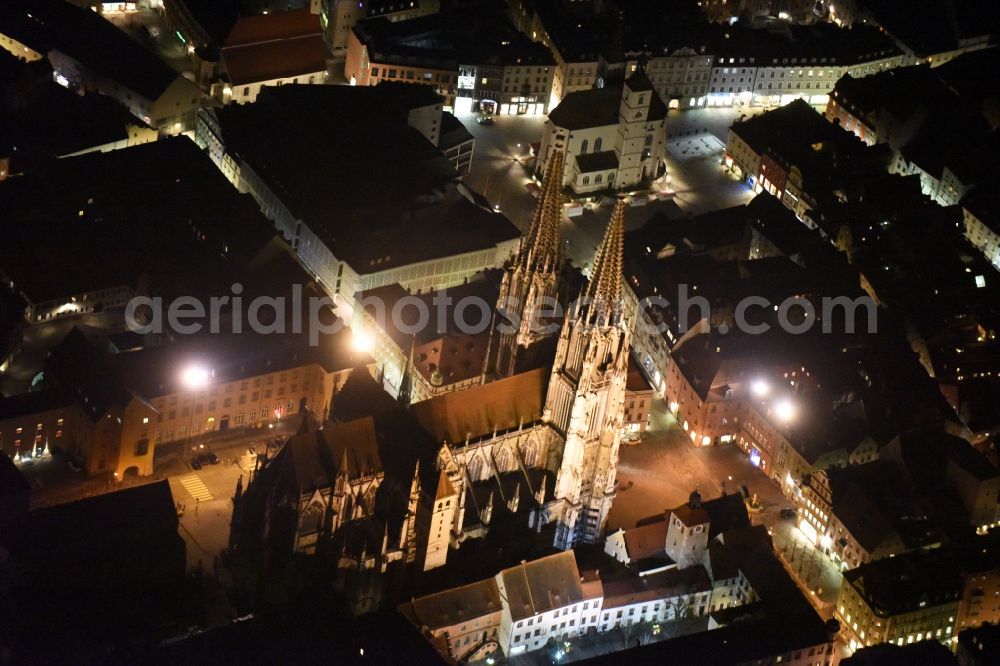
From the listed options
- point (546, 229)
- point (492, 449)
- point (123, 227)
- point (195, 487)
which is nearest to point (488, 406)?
point (492, 449)

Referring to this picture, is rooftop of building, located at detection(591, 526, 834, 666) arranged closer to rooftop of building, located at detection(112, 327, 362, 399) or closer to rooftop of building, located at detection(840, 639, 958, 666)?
rooftop of building, located at detection(840, 639, 958, 666)

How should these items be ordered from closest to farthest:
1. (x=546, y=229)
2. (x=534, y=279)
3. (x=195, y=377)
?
(x=546, y=229)
(x=534, y=279)
(x=195, y=377)

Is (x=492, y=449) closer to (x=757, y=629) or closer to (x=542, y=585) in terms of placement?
(x=542, y=585)

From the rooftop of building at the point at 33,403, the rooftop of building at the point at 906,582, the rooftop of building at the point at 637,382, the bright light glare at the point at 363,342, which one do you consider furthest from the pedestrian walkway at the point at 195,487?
the rooftop of building at the point at 906,582

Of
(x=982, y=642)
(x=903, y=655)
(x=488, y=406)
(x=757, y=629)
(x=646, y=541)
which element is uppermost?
(x=488, y=406)

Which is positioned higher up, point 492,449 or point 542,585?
point 492,449

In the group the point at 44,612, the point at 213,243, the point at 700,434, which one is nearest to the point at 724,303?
the point at 700,434

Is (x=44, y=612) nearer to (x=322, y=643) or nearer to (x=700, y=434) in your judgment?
(x=322, y=643)
